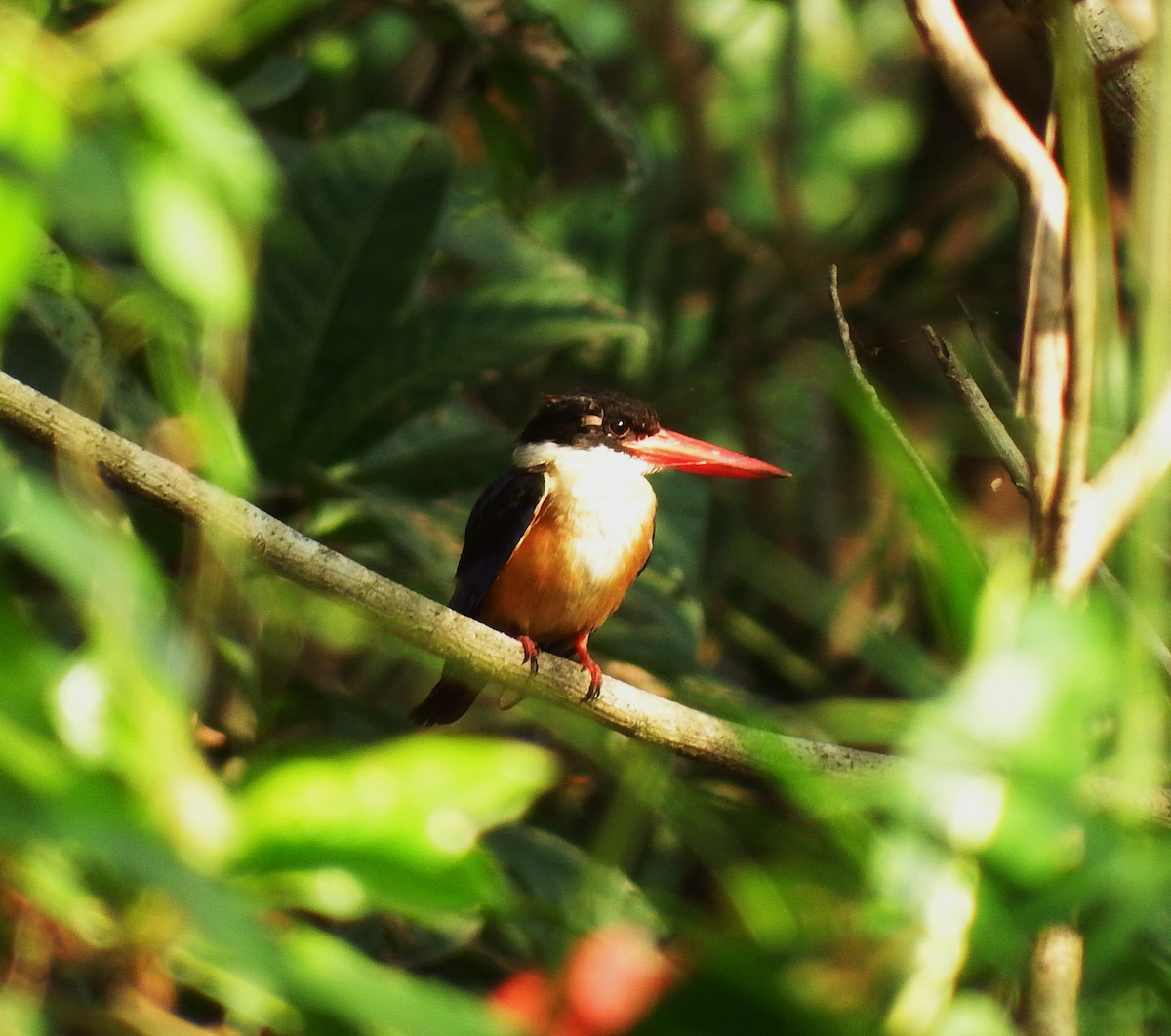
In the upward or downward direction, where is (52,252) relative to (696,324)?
upward

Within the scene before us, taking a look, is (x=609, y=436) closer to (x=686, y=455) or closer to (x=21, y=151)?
(x=686, y=455)

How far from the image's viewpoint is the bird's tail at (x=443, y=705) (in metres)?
3.21

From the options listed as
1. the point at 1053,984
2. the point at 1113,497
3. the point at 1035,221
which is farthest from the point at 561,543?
the point at 1053,984

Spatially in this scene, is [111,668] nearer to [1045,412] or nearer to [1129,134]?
[1045,412]

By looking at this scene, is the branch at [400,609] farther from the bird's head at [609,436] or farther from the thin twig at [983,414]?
the bird's head at [609,436]

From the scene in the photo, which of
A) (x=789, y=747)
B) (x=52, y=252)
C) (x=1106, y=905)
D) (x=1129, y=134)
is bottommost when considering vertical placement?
(x=789, y=747)

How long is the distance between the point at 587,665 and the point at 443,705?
458 mm

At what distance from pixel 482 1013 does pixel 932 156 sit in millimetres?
4318

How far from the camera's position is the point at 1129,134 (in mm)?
2258

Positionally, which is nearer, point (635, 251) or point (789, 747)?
point (789, 747)

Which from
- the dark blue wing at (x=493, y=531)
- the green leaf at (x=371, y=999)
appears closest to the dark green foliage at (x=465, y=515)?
the green leaf at (x=371, y=999)

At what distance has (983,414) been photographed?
1.72 m

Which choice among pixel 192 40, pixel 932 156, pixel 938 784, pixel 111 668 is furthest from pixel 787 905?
pixel 932 156

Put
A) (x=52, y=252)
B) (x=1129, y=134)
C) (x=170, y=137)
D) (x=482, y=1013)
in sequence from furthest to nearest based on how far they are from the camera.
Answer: (x=1129, y=134) < (x=52, y=252) < (x=170, y=137) < (x=482, y=1013)
